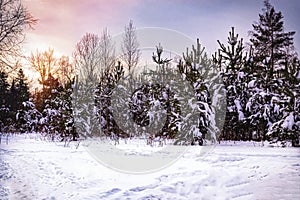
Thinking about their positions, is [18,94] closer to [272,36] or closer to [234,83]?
[234,83]

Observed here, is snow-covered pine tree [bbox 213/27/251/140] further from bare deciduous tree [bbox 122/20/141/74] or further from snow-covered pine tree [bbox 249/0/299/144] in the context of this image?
bare deciduous tree [bbox 122/20/141/74]

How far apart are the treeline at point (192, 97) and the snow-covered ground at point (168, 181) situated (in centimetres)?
530

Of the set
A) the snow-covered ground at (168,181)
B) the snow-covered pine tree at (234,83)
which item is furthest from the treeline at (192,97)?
the snow-covered ground at (168,181)

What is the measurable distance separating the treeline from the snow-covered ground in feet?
17.4

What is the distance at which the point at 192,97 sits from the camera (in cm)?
1380

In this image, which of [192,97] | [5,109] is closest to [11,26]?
[192,97]

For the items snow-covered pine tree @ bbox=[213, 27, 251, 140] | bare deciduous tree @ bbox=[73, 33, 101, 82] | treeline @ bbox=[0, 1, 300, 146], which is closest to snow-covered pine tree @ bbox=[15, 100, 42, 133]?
treeline @ bbox=[0, 1, 300, 146]

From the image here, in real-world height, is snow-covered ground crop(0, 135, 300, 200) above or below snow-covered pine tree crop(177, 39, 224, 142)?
below

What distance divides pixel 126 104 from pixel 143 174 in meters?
16.2

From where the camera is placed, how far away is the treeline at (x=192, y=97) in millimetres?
13602

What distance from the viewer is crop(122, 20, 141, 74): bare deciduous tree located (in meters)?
29.5

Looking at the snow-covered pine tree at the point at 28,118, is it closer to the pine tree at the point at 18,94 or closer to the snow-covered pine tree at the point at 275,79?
the pine tree at the point at 18,94

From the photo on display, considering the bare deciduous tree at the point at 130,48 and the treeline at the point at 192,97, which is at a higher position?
the bare deciduous tree at the point at 130,48

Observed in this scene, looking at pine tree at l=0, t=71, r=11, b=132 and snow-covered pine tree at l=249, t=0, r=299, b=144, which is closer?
snow-covered pine tree at l=249, t=0, r=299, b=144
